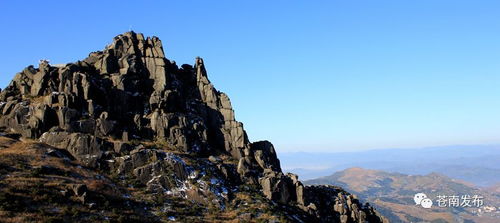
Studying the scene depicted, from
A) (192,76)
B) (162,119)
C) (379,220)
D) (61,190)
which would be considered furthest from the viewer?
(192,76)

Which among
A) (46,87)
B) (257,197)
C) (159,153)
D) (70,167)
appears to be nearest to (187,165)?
(159,153)

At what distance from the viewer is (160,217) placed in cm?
6056

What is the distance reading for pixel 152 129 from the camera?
272ft

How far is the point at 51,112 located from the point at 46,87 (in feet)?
36.9

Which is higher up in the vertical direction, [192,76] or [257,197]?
[192,76]

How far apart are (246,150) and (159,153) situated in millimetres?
19938

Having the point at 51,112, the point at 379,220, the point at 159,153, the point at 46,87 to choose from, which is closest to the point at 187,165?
the point at 159,153

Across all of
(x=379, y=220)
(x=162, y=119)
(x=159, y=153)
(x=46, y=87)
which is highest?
(x=46, y=87)

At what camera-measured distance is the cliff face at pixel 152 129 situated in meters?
71.9

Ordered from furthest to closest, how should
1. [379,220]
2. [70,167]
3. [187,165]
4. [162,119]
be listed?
[379,220] → [162,119] → [187,165] → [70,167]

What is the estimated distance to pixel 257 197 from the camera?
71.9 m

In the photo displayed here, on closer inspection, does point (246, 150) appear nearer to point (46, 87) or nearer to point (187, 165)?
point (187, 165)

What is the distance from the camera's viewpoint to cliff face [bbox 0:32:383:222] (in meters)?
71.9

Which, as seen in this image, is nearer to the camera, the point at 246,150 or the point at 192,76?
the point at 246,150
